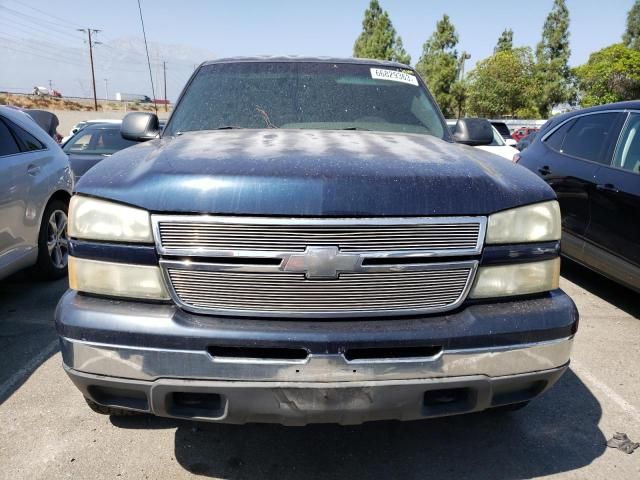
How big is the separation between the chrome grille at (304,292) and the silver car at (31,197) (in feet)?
9.51

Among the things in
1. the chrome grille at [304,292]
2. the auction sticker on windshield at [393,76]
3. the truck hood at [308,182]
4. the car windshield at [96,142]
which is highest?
the auction sticker on windshield at [393,76]

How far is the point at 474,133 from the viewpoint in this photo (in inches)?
141

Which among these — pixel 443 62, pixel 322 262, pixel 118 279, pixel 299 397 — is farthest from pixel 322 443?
pixel 443 62

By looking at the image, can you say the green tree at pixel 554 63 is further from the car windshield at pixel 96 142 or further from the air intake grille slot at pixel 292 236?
the air intake grille slot at pixel 292 236

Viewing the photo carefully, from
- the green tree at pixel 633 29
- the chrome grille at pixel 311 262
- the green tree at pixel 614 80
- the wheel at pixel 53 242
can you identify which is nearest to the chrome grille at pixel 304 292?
the chrome grille at pixel 311 262

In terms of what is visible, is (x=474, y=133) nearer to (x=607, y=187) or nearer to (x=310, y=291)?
(x=607, y=187)

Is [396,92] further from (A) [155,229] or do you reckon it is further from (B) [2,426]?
(B) [2,426]

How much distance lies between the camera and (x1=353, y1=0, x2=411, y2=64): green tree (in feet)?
145

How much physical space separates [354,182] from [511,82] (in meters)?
46.5

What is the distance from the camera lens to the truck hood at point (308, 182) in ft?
6.51

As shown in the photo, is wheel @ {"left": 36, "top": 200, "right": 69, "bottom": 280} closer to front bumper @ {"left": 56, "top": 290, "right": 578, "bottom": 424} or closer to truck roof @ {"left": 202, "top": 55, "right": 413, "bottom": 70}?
truck roof @ {"left": 202, "top": 55, "right": 413, "bottom": 70}

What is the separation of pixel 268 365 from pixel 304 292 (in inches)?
11.2

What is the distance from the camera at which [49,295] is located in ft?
16.1

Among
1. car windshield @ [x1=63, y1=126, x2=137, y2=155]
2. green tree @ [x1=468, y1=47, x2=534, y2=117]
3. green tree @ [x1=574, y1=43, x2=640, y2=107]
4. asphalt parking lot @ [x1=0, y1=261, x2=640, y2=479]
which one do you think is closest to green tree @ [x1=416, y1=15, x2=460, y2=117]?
green tree @ [x1=468, y1=47, x2=534, y2=117]
